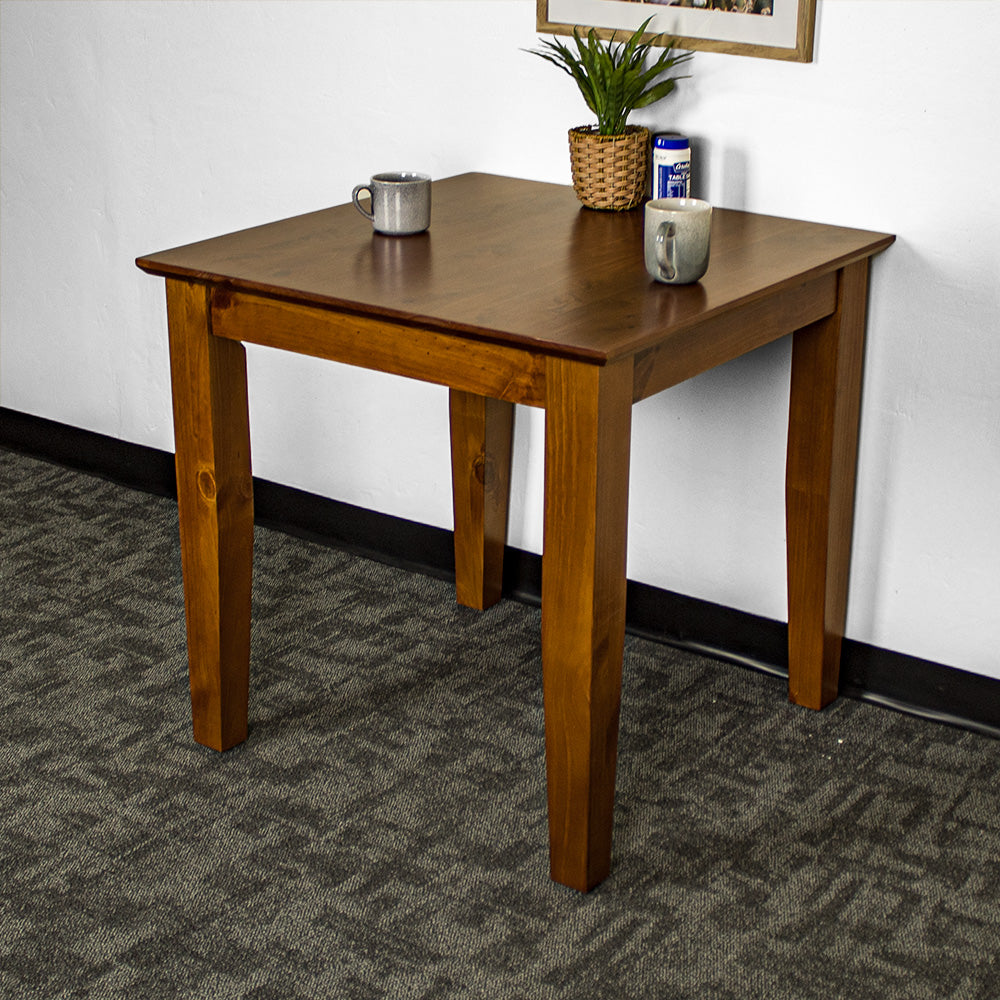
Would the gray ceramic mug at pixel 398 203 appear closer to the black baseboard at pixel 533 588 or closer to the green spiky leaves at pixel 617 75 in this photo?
the green spiky leaves at pixel 617 75

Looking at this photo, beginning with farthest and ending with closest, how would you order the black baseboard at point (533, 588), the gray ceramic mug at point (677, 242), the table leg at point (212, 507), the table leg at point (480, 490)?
the table leg at point (480, 490)
the black baseboard at point (533, 588)
the table leg at point (212, 507)
the gray ceramic mug at point (677, 242)

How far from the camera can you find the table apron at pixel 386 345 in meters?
1.58

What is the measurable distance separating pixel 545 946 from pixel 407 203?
3.26 feet

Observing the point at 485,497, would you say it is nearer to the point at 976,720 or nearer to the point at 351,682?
the point at 351,682

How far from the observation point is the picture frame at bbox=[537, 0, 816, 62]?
1.96 m

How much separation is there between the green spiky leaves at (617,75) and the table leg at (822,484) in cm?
40

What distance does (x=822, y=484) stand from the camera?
2.04m

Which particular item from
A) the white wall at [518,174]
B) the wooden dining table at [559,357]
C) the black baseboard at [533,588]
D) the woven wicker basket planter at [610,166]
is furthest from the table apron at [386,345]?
the black baseboard at [533,588]

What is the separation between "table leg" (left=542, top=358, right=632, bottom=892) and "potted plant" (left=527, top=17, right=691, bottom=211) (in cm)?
60

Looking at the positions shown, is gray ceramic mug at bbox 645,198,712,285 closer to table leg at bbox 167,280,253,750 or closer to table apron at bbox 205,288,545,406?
table apron at bbox 205,288,545,406

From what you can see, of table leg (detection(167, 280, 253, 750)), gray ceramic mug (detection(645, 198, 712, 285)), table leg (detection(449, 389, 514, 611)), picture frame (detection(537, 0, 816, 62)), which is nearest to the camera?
gray ceramic mug (detection(645, 198, 712, 285))

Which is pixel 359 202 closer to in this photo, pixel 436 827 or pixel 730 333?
pixel 730 333

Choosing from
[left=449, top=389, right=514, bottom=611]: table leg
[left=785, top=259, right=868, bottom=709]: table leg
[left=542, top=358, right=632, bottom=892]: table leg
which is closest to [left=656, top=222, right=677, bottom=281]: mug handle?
[left=542, top=358, right=632, bottom=892]: table leg

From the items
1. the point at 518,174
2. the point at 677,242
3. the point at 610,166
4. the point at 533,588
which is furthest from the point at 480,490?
the point at 677,242
